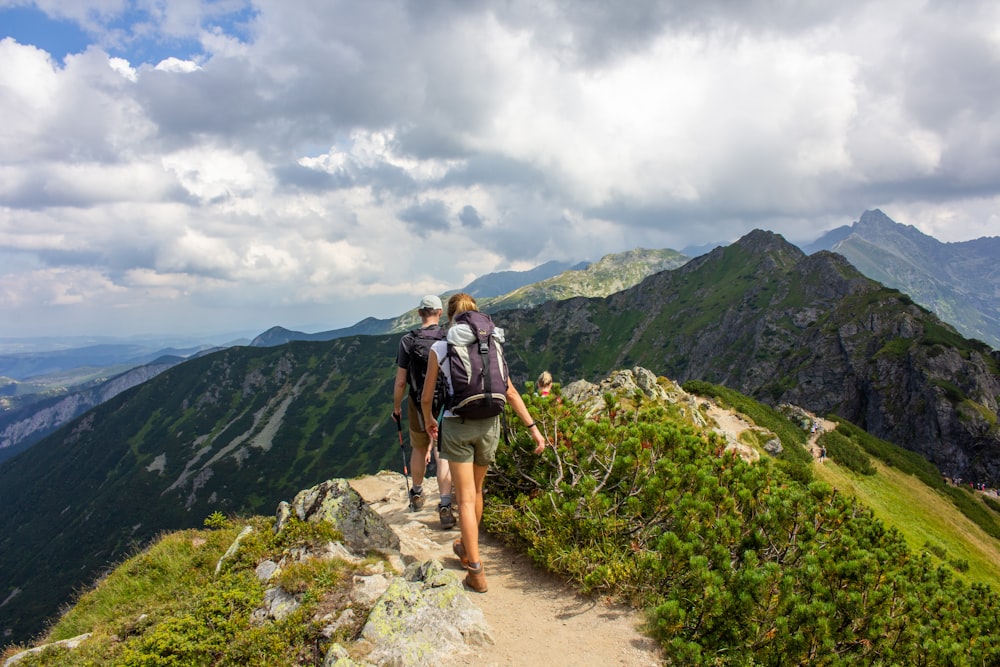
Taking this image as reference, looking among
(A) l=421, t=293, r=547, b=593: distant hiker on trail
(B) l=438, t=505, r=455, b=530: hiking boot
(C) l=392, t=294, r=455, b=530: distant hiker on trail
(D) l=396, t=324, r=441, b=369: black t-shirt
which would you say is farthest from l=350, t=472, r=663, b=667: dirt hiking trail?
(D) l=396, t=324, r=441, b=369: black t-shirt

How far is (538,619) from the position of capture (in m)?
6.67

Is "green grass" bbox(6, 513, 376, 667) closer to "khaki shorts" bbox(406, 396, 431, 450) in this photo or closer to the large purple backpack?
"khaki shorts" bbox(406, 396, 431, 450)

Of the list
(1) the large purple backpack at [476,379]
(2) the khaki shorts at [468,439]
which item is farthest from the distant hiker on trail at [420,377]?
(1) the large purple backpack at [476,379]

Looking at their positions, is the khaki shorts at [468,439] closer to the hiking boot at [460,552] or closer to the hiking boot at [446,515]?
the hiking boot at [460,552]

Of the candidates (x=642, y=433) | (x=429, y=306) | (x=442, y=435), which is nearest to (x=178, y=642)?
(x=442, y=435)

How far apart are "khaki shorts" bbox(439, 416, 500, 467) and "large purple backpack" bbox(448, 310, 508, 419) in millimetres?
248

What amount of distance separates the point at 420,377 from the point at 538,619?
4.68m

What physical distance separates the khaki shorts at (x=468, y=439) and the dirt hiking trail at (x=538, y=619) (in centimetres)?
222

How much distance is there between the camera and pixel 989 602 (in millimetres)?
8789

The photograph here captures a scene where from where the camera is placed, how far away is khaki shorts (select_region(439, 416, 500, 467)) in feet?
23.0

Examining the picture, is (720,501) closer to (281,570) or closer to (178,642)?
(281,570)

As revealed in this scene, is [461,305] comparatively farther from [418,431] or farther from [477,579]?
[477,579]

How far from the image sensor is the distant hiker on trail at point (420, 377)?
9016mm

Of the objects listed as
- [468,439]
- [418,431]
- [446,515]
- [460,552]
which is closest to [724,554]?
[468,439]
